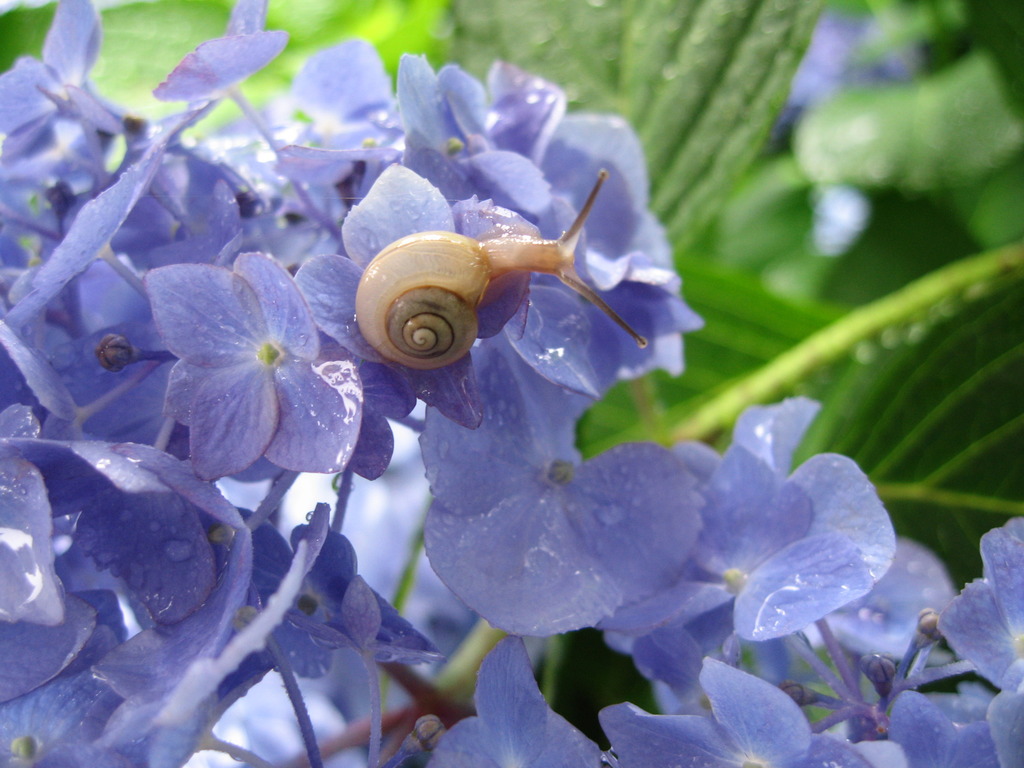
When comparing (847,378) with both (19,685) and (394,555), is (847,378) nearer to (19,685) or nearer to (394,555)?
(394,555)

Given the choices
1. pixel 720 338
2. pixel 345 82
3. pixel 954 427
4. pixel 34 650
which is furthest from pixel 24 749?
pixel 720 338

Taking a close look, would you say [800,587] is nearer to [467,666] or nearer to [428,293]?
[428,293]

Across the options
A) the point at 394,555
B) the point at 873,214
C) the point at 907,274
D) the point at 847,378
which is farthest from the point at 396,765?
the point at 873,214

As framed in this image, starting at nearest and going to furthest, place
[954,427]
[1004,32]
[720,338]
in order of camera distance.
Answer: [954,427] < [1004,32] < [720,338]

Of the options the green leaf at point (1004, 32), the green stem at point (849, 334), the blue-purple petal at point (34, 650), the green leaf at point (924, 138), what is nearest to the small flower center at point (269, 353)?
the blue-purple petal at point (34, 650)

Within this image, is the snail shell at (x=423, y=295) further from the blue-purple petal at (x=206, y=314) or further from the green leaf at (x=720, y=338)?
A: the green leaf at (x=720, y=338)

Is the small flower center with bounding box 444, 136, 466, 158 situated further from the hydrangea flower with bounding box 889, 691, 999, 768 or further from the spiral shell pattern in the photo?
the hydrangea flower with bounding box 889, 691, 999, 768
